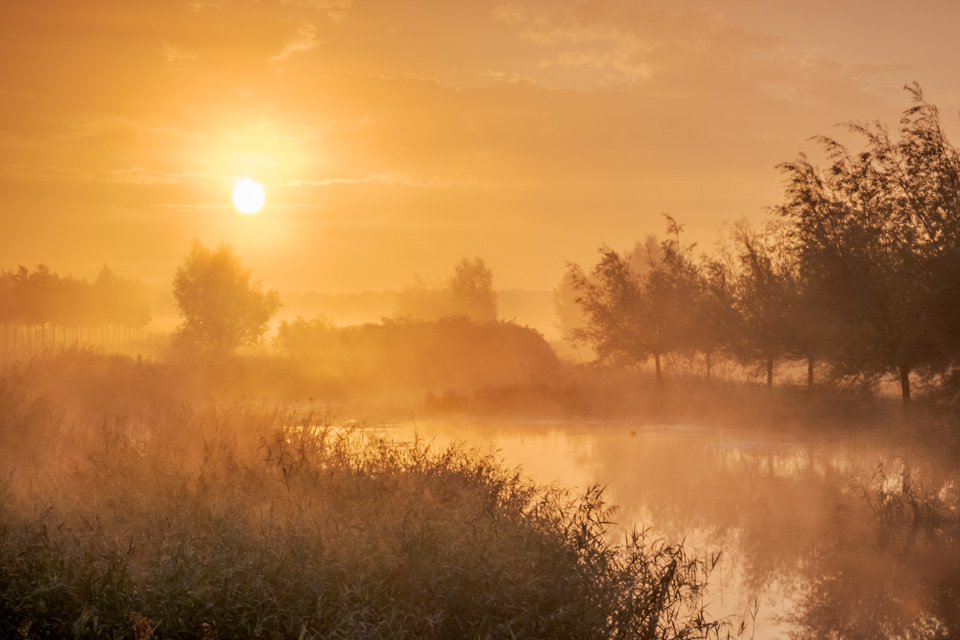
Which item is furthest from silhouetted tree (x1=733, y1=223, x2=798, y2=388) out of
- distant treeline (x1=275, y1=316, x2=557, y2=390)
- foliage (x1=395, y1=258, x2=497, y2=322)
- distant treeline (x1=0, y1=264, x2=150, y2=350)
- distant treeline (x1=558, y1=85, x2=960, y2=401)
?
distant treeline (x1=0, y1=264, x2=150, y2=350)

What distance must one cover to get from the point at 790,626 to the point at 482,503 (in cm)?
414

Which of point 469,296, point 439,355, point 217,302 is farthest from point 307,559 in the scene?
point 469,296

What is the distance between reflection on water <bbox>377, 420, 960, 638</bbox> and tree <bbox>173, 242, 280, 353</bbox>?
154 feet

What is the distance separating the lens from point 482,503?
38.9 feet

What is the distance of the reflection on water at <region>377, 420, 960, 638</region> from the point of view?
1192 centimetres

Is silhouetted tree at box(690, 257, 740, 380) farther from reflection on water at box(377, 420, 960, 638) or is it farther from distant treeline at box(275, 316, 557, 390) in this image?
distant treeline at box(275, 316, 557, 390)

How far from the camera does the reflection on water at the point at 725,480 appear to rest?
1192cm

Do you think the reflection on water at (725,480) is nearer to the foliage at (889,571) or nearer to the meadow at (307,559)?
the foliage at (889,571)

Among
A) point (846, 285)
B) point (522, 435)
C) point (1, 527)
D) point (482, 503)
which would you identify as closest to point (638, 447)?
point (522, 435)

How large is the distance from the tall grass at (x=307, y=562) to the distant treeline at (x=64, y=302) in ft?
224

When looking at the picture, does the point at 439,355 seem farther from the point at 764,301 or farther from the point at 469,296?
the point at 469,296

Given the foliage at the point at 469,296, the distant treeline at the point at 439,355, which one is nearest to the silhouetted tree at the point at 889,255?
the distant treeline at the point at 439,355

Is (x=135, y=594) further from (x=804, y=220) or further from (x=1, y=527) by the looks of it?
(x=804, y=220)

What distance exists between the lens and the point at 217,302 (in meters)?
71.1
